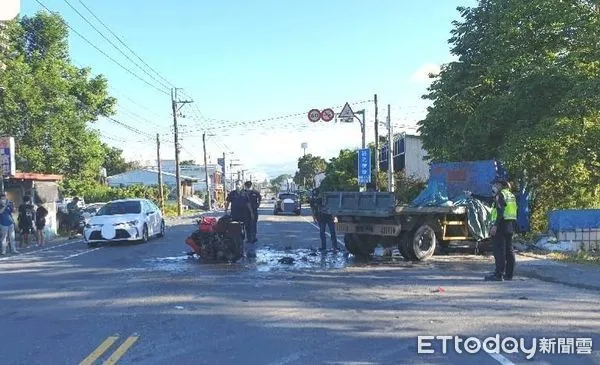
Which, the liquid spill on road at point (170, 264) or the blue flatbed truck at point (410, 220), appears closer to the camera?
the liquid spill on road at point (170, 264)

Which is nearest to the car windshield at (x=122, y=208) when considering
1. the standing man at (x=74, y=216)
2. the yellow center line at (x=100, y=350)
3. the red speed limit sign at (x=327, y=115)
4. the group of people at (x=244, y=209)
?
the group of people at (x=244, y=209)

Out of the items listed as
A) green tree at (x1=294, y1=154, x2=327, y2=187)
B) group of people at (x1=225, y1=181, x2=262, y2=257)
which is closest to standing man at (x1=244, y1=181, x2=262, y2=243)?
group of people at (x1=225, y1=181, x2=262, y2=257)

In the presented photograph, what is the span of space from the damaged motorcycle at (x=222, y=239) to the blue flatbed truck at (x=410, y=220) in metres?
2.40

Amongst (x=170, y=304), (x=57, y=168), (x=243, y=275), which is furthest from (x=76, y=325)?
(x=57, y=168)

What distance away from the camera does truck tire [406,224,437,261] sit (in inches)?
Result: 555

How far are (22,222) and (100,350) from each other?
16.4m

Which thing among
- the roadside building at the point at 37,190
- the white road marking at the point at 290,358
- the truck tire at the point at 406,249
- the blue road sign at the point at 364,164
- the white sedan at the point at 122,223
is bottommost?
the white road marking at the point at 290,358

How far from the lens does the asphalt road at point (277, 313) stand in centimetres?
649

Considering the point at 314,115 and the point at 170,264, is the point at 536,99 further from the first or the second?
the point at 314,115

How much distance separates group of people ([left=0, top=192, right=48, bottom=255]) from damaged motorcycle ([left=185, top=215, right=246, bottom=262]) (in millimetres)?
7418

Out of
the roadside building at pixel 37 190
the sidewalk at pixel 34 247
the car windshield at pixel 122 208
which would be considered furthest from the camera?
the roadside building at pixel 37 190

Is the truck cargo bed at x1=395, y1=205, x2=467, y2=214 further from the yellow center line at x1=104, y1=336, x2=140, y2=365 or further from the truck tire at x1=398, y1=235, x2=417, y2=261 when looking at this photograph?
the yellow center line at x1=104, y1=336, x2=140, y2=365

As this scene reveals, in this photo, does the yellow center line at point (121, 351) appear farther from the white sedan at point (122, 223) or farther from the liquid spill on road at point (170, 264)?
the white sedan at point (122, 223)

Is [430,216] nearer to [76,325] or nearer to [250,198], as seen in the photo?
[250,198]
